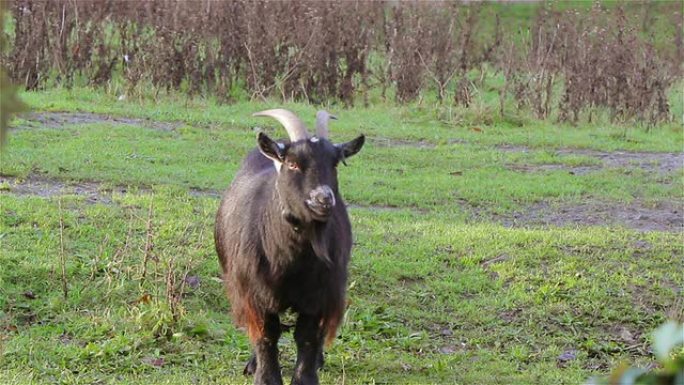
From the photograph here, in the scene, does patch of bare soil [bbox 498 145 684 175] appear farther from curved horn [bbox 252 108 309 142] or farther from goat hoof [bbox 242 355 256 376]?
curved horn [bbox 252 108 309 142]

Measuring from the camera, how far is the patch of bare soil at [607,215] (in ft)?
35.3

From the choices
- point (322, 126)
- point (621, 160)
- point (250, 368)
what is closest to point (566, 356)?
point (250, 368)

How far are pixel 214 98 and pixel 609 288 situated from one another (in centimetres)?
885

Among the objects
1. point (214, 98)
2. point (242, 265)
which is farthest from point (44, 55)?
point (242, 265)

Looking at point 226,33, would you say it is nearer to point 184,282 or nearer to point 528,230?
point 528,230

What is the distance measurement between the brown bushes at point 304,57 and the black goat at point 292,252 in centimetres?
962

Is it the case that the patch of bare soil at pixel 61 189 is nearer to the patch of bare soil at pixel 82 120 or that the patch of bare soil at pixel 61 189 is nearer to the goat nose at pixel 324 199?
the patch of bare soil at pixel 82 120

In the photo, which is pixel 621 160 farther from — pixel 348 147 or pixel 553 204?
pixel 348 147

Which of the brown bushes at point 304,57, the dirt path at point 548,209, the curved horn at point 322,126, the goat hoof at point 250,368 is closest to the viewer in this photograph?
the curved horn at point 322,126

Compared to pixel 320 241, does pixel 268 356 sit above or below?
below

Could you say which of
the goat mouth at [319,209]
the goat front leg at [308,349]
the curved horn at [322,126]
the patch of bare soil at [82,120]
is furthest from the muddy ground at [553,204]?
the goat mouth at [319,209]

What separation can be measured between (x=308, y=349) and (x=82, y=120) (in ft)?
26.7

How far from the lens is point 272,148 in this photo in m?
5.94

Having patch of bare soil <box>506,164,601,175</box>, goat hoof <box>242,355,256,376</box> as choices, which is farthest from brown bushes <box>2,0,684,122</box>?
goat hoof <box>242,355,256,376</box>
